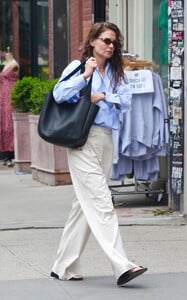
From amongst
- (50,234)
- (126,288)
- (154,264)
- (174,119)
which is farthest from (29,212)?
(126,288)

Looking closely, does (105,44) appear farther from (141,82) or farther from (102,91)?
(141,82)

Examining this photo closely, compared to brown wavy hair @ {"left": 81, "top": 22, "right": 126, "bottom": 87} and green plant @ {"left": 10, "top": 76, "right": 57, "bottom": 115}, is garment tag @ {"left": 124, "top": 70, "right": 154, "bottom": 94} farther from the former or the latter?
green plant @ {"left": 10, "top": 76, "right": 57, "bottom": 115}

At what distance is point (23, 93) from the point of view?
1211 centimetres

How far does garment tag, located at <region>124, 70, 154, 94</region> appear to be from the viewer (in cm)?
881

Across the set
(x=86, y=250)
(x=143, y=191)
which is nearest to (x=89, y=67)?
(x=86, y=250)

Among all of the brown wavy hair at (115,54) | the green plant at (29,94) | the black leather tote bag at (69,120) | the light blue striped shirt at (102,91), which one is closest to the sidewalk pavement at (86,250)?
the black leather tote bag at (69,120)

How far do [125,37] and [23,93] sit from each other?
1.67 m

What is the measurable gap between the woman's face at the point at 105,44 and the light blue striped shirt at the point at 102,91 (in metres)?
0.14

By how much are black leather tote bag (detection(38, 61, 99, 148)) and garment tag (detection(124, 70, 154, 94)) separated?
8.97 feet

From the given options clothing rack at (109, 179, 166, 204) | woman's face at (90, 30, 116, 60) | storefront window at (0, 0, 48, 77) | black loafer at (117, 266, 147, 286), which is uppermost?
woman's face at (90, 30, 116, 60)

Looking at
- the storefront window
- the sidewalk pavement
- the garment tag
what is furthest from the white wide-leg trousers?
the storefront window

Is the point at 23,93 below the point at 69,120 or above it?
below

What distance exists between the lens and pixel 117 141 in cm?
891

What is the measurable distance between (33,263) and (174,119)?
8.10 ft
